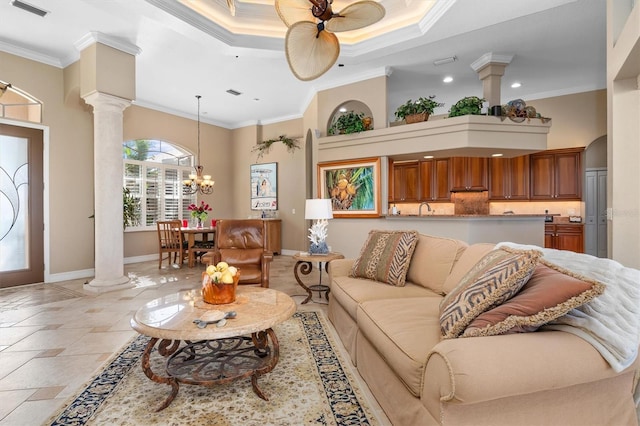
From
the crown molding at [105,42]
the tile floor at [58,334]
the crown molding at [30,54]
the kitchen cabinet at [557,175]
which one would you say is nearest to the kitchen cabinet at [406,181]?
the kitchen cabinet at [557,175]

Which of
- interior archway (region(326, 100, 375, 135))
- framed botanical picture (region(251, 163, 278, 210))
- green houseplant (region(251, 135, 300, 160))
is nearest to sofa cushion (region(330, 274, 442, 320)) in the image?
interior archway (region(326, 100, 375, 135))

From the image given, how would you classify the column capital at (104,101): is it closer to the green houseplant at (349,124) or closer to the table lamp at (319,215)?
the table lamp at (319,215)

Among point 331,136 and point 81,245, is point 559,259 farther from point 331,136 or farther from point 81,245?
point 81,245

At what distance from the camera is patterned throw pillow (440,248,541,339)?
55.8 inches

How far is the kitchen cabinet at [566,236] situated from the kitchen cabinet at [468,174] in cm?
145

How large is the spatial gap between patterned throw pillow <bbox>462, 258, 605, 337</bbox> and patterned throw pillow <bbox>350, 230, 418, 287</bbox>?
51.6 inches

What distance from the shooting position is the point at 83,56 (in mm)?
4535

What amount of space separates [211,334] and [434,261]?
1.77m

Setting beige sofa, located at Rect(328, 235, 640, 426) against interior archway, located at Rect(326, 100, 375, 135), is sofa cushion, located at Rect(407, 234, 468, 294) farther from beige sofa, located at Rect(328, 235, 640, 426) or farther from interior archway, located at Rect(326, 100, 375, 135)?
interior archway, located at Rect(326, 100, 375, 135)

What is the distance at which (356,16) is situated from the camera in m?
2.55

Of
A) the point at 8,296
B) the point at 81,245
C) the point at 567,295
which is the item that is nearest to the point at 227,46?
the point at 81,245

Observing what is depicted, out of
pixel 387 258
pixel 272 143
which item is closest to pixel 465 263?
pixel 387 258

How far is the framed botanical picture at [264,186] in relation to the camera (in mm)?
8164

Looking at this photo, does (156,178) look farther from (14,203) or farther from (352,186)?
(352,186)
